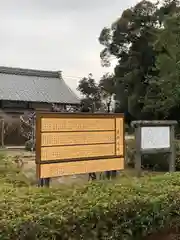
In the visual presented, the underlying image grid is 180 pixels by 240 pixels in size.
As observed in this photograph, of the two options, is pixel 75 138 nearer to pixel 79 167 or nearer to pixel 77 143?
pixel 77 143

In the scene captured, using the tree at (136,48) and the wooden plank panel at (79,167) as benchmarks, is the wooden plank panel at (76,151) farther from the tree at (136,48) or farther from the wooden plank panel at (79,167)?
the tree at (136,48)

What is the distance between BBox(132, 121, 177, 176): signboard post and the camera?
8.97 m

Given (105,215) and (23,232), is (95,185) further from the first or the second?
(23,232)

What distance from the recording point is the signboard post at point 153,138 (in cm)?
897

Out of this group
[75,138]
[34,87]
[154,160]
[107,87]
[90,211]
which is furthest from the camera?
[107,87]

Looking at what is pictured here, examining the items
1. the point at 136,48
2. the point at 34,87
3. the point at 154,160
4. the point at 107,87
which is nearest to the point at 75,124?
the point at 154,160

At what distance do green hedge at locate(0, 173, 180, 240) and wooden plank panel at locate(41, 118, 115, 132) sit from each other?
194 cm

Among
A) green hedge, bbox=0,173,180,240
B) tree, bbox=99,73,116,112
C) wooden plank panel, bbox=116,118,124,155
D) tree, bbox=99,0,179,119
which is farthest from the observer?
tree, bbox=99,73,116,112

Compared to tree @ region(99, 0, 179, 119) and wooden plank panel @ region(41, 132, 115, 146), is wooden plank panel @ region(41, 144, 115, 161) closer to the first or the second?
wooden plank panel @ region(41, 132, 115, 146)

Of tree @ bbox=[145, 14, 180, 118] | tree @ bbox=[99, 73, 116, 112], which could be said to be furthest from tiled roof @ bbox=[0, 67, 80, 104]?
tree @ bbox=[145, 14, 180, 118]

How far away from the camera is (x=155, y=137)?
30.3ft

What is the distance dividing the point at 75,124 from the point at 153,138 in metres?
3.22

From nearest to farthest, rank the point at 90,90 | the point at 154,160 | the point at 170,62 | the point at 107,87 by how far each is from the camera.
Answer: the point at 154,160 < the point at 170,62 < the point at 107,87 < the point at 90,90

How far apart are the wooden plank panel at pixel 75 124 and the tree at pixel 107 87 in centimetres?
2516
